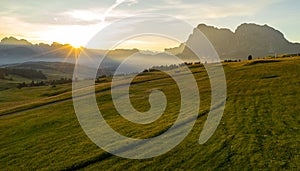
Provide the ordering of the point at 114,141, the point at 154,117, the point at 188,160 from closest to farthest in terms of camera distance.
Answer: the point at 188,160
the point at 114,141
the point at 154,117

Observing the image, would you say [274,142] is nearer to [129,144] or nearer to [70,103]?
[129,144]

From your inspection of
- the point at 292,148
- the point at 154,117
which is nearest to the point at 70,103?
the point at 154,117

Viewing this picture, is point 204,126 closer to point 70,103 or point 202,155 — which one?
point 202,155

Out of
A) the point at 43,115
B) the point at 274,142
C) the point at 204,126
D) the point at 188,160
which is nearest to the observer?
the point at 188,160

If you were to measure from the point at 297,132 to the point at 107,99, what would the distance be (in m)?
36.8

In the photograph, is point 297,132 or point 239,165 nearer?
point 239,165

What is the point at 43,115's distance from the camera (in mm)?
45625

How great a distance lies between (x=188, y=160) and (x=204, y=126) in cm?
820

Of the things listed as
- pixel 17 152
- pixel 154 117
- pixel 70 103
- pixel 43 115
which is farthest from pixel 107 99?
pixel 17 152


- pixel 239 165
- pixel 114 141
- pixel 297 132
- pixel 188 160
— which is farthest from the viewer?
pixel 114 141

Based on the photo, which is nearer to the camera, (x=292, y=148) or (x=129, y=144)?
(x=292, y=148)

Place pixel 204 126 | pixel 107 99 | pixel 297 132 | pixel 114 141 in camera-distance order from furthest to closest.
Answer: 1. pixel 107 99
2. pixel 204 126
3. pixel 114 141
4. pixel 297 132

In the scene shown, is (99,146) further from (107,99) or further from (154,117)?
(107,99)

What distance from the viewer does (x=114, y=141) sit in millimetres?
27078
